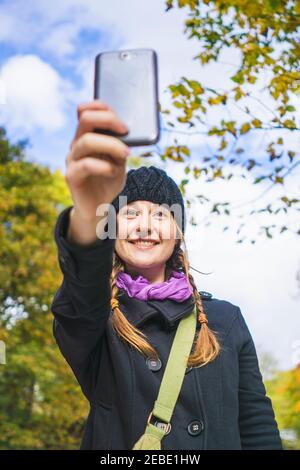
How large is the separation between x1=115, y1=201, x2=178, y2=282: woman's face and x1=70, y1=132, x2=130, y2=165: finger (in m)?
0.80

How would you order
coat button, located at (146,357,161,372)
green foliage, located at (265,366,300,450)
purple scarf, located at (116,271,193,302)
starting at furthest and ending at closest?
green foliage, located at (265,366,300,450)
purple scarf, located at (116,271,193,302)
coat button, located at (146,357,161,372)

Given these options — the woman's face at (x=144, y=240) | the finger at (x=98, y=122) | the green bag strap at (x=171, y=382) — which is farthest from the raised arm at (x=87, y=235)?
the woman's face at (x=144, y=240)

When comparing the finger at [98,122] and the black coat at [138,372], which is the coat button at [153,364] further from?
the finger at [98,122]

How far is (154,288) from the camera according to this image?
199 centimetres

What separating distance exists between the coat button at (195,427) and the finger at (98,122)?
1.00 metres

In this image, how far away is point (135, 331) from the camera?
1879 millimetres

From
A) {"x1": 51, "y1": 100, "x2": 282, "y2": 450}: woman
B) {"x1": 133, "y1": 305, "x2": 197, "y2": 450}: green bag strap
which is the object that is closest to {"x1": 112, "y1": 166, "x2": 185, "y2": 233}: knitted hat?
{"x1": 51, "y1": 100, "x2": 282, "y2": 450}: woman

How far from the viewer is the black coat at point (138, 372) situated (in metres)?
1.51

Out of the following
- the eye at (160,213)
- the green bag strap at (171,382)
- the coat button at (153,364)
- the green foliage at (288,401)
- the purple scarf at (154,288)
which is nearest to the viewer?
the green bag strap at (171,382)

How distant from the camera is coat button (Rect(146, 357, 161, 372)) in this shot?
1814mm

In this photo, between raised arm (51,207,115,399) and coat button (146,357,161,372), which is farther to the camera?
coat button (146,357,161,372)

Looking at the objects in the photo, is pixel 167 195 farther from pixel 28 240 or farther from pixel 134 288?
pixel 28 240

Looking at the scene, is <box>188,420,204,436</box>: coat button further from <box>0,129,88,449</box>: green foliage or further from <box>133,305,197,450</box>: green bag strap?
<box>0,129,88,449</box>: green foliage

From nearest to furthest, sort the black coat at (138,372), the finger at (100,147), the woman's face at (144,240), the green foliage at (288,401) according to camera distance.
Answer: the finger at (100,147), the black coat at (138,372), the woman's face at (144,240), the green foliage at (288,401)
